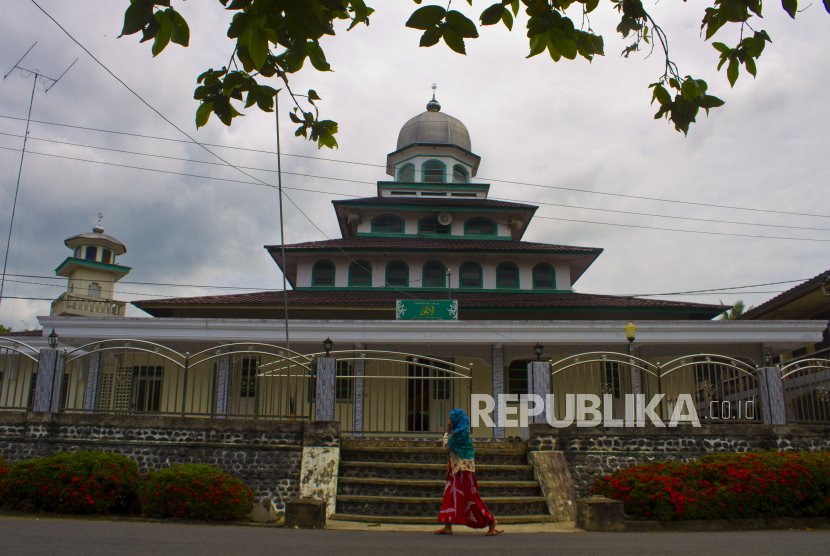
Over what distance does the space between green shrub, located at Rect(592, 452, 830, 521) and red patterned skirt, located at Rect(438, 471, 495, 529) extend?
91.6 inches

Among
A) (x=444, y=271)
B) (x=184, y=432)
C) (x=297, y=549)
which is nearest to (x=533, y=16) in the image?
(x=297, y=549)

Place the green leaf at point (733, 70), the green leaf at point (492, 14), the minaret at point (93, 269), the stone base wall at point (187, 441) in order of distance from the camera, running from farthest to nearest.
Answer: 1. the minaret at point (93, 269)
2. the stone base wall at point (187, 441)
3. the green leaf at point (733, 70)
4. the green leaf at point (492, 14)

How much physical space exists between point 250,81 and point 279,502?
23.5ft

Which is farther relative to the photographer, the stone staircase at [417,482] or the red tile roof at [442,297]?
the red tile roof at [442,297]

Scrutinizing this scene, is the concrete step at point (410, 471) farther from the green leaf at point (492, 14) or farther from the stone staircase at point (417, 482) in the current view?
the green leaf at point (492, 14)

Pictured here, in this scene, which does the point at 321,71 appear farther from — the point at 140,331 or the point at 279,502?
the point at 140,331

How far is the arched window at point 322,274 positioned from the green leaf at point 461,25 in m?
18.9

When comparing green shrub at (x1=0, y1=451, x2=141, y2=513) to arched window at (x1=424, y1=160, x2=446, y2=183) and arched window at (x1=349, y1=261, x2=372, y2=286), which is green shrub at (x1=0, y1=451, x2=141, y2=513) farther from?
arched window at (x1=424, y1=160, x2=446, y2=183)

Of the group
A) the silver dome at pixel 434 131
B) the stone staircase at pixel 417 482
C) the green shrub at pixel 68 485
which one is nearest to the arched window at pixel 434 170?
the silver dome at pixel 434 131

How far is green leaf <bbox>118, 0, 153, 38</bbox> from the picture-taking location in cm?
324

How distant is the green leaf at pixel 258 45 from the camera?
3.26 m

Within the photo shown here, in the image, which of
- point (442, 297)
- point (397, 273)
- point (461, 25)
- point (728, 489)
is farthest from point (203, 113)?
point (397, 273)

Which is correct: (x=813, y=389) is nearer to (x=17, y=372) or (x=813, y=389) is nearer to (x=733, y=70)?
(x=733, y=70)

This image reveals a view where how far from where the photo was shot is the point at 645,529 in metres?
8.56
